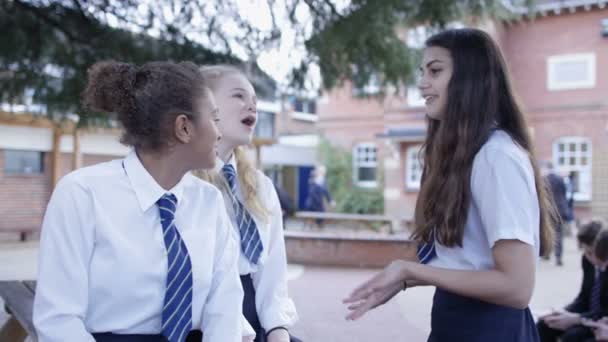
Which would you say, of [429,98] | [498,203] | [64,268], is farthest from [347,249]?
[64,268]

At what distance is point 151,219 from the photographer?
1.79m

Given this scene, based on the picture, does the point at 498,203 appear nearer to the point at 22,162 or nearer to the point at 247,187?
the point at 247,187

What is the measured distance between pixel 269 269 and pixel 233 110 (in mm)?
719

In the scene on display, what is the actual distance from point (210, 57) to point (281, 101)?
155cm

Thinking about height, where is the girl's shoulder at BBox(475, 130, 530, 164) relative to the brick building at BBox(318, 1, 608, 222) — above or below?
below

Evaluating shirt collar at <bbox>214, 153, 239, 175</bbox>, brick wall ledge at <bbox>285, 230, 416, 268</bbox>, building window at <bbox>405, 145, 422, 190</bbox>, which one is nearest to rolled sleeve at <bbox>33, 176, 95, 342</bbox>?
shirt collar at <bbox>214, 153, 239, 175</bbox>

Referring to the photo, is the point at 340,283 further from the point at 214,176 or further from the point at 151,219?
the point at 151,219

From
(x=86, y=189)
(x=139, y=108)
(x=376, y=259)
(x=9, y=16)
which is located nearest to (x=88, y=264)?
(x=86, y=189)

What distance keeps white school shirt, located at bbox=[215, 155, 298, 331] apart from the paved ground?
9.88ft

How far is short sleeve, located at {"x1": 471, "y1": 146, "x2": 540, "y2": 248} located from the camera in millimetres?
1646

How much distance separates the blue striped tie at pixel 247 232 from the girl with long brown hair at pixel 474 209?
25.7 inches

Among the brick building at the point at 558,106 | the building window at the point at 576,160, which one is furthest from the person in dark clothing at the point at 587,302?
the building window at the point at 576,160

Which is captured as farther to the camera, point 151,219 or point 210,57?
point 210,57

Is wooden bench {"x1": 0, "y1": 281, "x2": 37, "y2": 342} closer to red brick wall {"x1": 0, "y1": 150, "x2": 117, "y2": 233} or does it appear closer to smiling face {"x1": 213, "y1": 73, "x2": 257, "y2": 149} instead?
smiling face {"x1": 213, "y1": 73, "x2": 257, "y2": 149}
